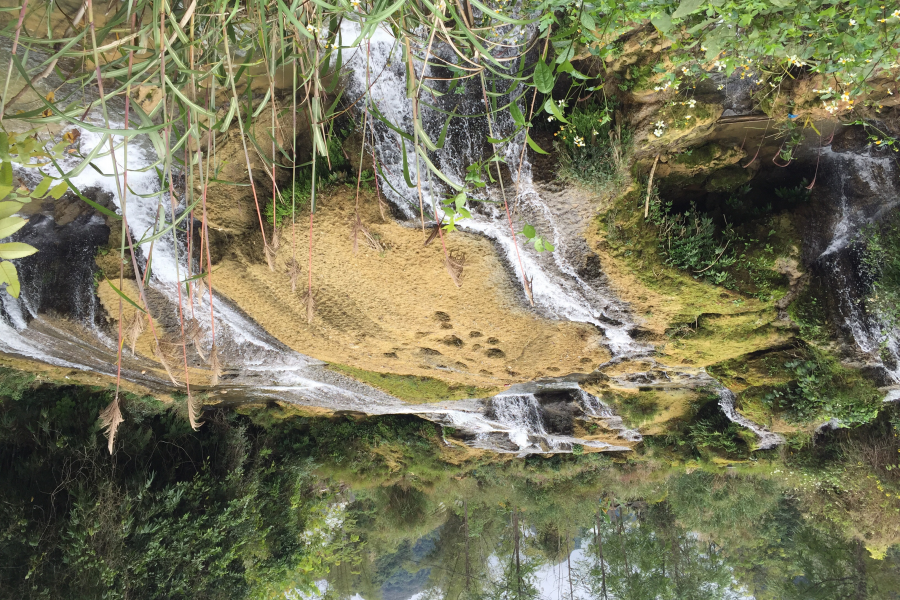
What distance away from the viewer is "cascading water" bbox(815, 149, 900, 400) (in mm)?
4344

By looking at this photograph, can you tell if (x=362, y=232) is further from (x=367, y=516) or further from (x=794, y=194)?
(x=367, y=516)

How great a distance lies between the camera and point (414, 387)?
7348 mm

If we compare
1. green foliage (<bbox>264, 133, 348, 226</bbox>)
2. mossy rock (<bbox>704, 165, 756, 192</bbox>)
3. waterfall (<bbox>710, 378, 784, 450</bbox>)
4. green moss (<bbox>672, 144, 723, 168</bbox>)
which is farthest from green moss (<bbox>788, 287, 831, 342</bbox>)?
green foliage (<bbox>264, 133, 348, 226</bbox>)

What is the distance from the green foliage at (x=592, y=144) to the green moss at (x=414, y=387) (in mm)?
4032

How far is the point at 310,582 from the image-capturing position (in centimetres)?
1021

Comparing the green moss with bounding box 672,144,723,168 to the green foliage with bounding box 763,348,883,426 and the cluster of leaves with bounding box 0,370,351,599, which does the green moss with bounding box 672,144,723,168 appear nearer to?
the green foliage with bounding box 763,348,883,426

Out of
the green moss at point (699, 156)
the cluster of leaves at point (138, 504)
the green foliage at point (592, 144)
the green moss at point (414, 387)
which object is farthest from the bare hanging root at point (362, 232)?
the cluster of leaves at point (138, 504)

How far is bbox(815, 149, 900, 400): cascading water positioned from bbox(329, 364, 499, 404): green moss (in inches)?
167

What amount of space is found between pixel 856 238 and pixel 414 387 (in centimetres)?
536

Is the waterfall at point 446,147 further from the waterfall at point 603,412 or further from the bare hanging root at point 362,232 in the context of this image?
the waterfall at point 603,412

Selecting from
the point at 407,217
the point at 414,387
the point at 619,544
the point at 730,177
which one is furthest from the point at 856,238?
the point at 619,544

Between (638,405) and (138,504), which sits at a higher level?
(638,405)

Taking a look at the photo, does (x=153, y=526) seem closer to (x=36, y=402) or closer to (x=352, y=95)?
(x=36, y=402)

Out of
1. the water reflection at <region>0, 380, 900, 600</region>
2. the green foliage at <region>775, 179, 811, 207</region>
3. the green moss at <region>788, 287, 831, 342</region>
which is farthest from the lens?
the water reflection at <region>0, 380, 900, 600</region>
